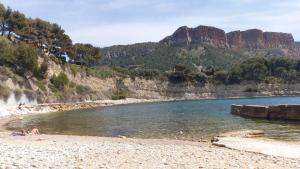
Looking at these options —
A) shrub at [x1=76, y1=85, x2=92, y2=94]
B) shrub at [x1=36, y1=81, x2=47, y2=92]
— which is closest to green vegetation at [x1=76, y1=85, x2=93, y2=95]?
shrub at [x1=76, y1=85, x2=92, y2=94]

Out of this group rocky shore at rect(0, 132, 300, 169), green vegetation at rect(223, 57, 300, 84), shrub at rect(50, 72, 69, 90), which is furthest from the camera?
green vegetation at rect(223, 57, 300, 84)

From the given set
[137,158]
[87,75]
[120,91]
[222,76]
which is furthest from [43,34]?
[137,158]

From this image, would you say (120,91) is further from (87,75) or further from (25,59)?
(25,59)

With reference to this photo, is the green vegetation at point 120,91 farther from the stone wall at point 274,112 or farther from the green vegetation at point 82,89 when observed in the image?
the stone wall at point 274,112

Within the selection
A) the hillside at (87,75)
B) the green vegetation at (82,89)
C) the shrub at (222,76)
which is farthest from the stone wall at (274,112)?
the shrub at (222,76)

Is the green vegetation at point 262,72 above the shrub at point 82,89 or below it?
above

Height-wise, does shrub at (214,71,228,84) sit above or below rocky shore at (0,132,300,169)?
above

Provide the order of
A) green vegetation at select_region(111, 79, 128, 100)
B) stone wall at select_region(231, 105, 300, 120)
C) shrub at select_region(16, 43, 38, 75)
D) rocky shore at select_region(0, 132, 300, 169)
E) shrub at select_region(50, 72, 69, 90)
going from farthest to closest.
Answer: green vegetation at select_region(111, 79, 128, 100), shrub at select_region(50, 72, 69, 90), shrub at select_region(16, 43, 38, 75), stone wall at select_region(231, 105, 300, 120), rocky shore at select_region(0, 132, 300, 169)

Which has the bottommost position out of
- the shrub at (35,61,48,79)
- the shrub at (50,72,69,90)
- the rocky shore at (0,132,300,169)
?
the rocky shore at (0,132,300,169)

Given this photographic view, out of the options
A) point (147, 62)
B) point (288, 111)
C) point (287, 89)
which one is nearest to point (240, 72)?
point (287, 89)

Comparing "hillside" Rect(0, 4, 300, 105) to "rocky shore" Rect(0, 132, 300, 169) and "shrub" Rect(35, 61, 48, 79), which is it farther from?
"rocky shore" Rect(0, 132, 300, 169)

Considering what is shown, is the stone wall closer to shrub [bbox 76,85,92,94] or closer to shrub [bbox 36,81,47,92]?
shrub [bbox 36,81,47,92]

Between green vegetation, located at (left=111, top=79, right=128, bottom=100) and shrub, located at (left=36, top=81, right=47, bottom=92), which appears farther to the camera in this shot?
green vegetation, located at (left=111, top=79, right=128, bottom=100)

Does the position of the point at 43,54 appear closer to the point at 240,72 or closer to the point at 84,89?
the point at 84,89
